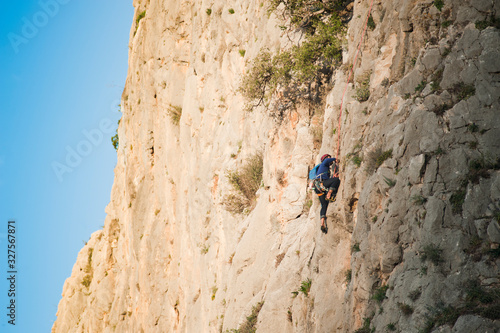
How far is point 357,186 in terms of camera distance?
12.5 metres

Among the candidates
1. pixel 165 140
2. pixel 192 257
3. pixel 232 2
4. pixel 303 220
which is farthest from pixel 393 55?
pixel 165 140

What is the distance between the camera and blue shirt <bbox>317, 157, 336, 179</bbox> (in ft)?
45.6

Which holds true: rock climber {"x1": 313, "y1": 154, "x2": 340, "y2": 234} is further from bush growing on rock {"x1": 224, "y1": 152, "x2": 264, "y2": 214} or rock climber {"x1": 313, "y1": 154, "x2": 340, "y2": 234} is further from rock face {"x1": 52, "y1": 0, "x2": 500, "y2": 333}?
bush growing on rock {"x1": 224, "y1": 152, "x2": 264, "y2": 214}

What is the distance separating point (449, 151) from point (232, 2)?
59.0 feet

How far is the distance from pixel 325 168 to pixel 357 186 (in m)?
1.64

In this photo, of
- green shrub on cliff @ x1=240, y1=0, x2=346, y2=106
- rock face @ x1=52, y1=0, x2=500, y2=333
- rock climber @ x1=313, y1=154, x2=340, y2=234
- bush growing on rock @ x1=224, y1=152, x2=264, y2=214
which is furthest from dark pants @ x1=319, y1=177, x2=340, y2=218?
bush growing on rock @ x1=224, y1=152, x2=264, y2=214

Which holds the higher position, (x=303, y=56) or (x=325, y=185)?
(x=303, y=56)

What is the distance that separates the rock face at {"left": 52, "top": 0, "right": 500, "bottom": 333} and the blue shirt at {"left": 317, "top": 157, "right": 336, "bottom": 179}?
1.62ft

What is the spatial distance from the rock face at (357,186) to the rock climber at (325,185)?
1.45ft

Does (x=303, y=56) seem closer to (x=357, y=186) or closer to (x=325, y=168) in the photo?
(x=325, y=168)

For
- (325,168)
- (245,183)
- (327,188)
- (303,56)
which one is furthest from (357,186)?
(245,183)

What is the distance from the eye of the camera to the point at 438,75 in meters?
11.0

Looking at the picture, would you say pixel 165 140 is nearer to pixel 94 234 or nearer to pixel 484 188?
pixel 94 234

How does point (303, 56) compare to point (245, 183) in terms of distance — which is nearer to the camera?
point (303, 56)
